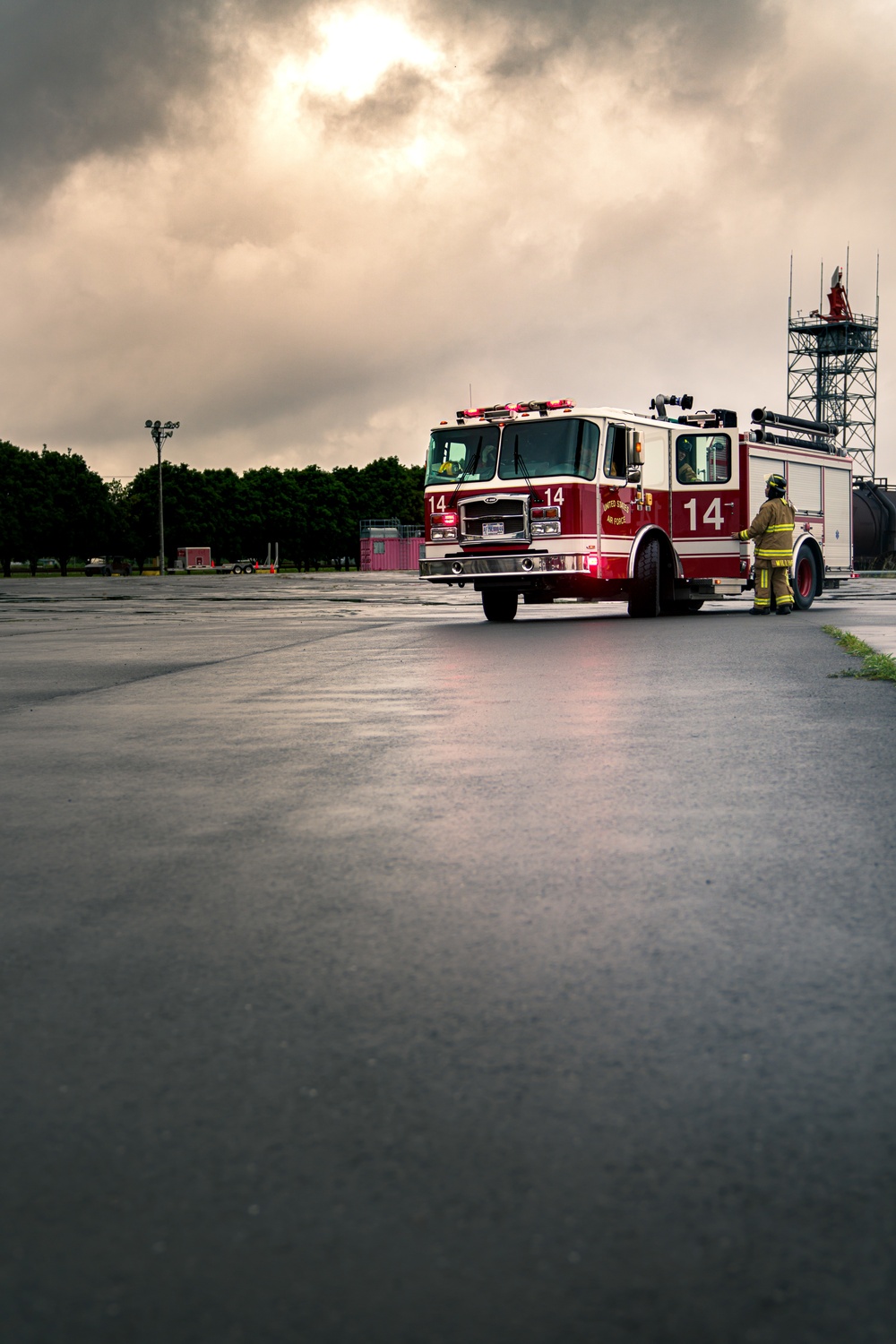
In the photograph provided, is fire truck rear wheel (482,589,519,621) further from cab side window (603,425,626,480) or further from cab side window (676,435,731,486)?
Result: cab side window (676,435,731,486)

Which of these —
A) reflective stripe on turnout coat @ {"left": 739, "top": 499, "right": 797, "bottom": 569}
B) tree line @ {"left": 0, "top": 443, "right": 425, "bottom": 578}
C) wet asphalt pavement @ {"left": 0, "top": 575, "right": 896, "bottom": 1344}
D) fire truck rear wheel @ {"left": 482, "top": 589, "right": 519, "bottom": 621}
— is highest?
tree line @ {"left": 0, "top": 443, "right": 425, "bottom": 578}

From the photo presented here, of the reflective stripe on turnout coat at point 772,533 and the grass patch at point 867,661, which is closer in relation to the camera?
the grass patch at point 867,661

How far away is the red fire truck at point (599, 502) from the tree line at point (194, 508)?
81.1 metres

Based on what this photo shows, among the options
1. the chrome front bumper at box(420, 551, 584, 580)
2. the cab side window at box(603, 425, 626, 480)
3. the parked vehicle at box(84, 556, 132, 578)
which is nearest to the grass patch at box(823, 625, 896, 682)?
the chrome front bumper at box(420, 551, 584, 580)

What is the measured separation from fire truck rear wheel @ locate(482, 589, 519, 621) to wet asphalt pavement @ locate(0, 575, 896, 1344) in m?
15.6

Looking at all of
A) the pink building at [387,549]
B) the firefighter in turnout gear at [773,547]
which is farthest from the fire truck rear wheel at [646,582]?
the pink building at [387,549]

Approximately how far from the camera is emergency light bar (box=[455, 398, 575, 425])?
21391mm

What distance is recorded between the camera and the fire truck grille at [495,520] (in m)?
21.4

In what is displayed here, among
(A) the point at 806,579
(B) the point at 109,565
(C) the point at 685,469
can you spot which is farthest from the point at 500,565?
(B) the point at 109,565

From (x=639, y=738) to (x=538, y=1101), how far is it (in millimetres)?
5621

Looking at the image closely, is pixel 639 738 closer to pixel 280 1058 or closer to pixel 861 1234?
pixel 280 1058

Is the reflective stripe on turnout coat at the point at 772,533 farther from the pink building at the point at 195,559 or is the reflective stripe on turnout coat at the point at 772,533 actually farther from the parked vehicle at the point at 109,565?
the pink building at the point at 195,559

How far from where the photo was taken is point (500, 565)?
70.9 feet

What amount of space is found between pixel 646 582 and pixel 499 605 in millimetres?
2376
